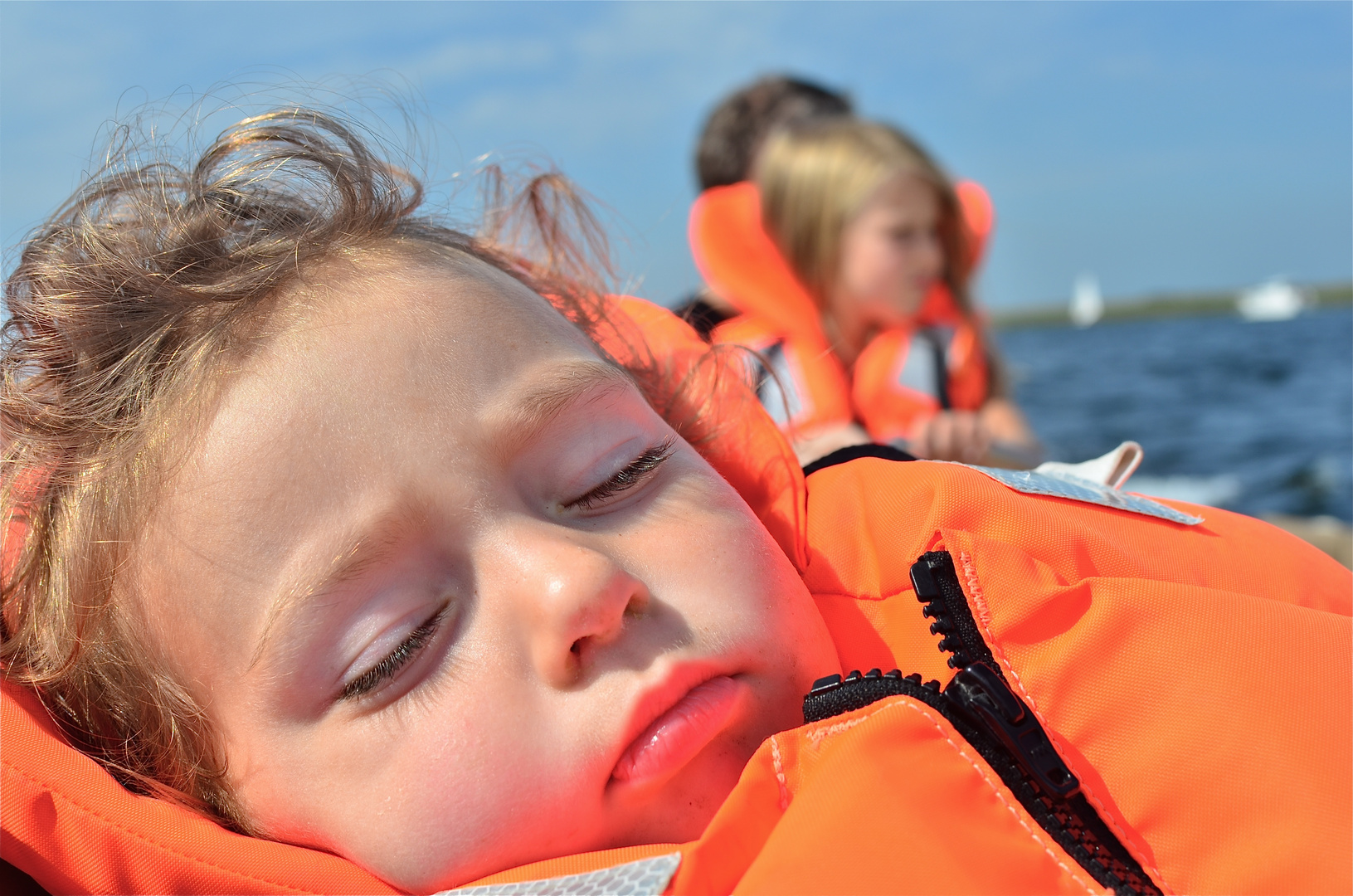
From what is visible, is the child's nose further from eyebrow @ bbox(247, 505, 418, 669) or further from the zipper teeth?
the zipper teeth

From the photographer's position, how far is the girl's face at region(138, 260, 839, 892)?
4.09 ft

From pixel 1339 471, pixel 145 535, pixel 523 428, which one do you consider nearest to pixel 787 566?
pixel 523 428

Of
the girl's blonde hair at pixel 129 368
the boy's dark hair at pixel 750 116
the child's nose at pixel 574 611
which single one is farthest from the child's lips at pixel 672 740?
the boy's dark hair at pixel 750 116

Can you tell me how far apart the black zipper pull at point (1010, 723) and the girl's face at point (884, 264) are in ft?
14.2

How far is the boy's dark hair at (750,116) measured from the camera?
22.4ft

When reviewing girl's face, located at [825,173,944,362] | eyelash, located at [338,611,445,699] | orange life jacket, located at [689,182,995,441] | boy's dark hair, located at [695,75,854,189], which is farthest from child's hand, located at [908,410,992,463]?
eyelash, located at [338,611,445,699]

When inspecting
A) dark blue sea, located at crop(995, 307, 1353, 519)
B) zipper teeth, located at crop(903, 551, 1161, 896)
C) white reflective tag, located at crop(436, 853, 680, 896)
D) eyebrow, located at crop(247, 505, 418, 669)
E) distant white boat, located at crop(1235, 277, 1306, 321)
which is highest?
eyebrow, located at crop(247, 505, 418, 669)

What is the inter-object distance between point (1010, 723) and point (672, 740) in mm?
426

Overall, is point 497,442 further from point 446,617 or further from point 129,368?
point 129,368

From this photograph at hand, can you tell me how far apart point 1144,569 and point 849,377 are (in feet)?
12.6

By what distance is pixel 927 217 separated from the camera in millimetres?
5727

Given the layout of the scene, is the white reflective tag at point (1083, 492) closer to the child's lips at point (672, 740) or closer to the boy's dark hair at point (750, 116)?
the child's lips at point (672, 740)

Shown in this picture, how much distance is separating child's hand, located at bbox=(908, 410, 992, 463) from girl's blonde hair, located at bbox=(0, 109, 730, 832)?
10.9 feet

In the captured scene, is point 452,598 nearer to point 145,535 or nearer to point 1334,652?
point 145,535
